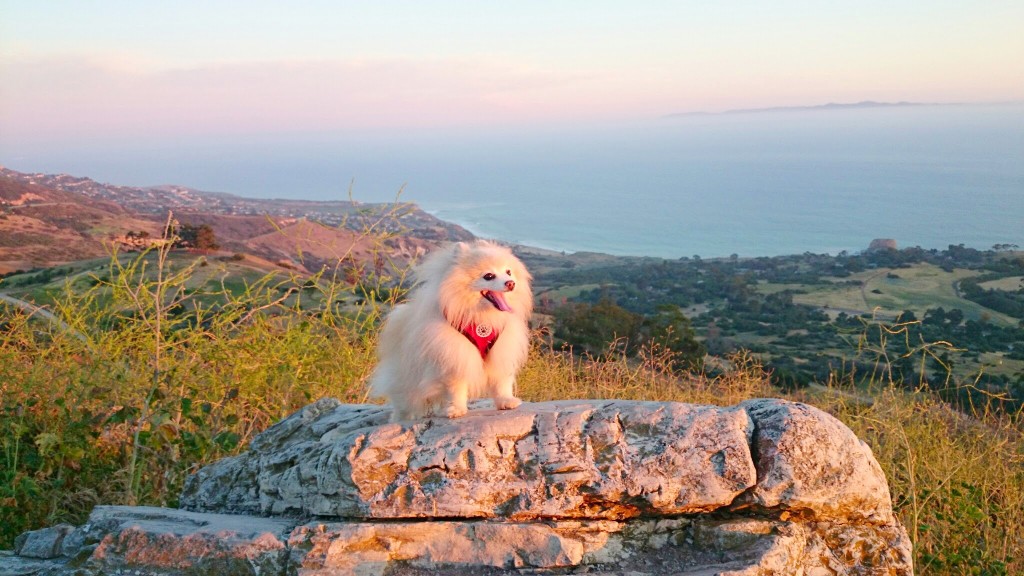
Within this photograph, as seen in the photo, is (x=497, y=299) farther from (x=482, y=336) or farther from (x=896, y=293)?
(x=896, y=293)

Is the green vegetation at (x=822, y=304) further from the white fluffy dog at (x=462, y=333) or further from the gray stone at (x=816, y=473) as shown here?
the white fluffy dog at (x=462, y=333)

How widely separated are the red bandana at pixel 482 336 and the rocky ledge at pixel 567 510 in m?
0.52

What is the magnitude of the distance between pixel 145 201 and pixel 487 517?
3785 cm

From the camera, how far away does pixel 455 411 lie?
4.61m

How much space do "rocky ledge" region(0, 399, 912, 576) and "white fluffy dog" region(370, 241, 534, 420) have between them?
41 cm

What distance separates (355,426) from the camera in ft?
16.3

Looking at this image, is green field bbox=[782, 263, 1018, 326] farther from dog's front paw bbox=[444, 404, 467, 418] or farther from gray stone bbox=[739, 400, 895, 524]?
dog's front paw bbox=[444, 404, 467, 418]

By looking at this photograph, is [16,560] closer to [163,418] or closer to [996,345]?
[163,418]

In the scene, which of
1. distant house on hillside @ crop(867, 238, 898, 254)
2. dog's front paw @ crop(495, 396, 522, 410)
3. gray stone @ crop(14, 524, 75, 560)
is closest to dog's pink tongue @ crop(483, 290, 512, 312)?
dog's front paw @ crop(495, 396, 522, 410)

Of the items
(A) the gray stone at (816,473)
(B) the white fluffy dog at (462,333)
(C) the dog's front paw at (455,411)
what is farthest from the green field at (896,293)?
(C) the dog's front paw at (455,411)

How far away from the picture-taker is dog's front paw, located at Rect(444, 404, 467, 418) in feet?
15.1

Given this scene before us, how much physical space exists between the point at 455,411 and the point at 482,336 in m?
0.51

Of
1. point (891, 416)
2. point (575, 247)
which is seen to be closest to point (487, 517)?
point (891, 416)

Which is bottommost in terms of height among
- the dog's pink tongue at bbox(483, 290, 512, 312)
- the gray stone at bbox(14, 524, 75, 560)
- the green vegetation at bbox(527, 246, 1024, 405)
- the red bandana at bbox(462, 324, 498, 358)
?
the green vegetation at bbox(527, 246, 1024, 405)
